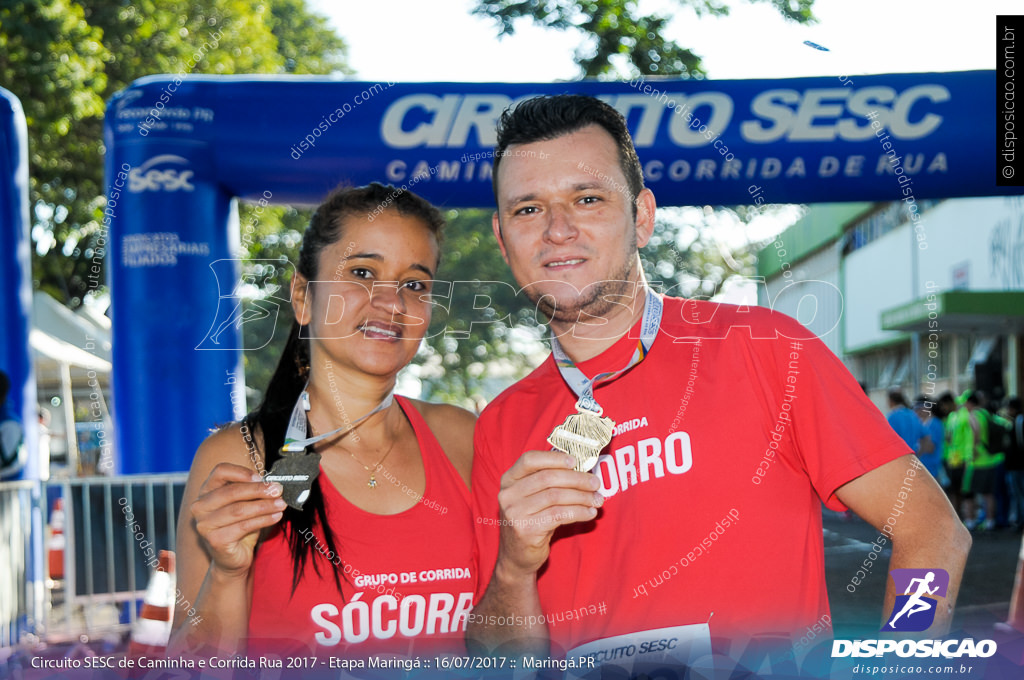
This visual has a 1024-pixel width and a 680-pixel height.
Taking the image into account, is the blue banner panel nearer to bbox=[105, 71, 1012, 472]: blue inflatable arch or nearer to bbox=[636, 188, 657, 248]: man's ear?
bbox=[105, 71, 1012, 472]: blue inflatable arch

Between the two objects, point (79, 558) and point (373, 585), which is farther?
point (79, 558)

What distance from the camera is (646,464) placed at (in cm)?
199

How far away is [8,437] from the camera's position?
4836mm

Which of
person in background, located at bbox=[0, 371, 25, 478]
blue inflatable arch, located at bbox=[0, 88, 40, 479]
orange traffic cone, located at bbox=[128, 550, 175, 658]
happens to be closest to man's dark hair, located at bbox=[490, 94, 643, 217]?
orange traffic cone, located at bbox=[128, 550, 175, 658]

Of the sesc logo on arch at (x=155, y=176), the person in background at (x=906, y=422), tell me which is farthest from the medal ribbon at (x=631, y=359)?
the sesc logo on arch at (x=155, y=176)

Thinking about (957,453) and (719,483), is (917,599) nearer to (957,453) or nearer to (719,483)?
(719,483)

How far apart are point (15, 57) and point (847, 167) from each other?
27.3ft

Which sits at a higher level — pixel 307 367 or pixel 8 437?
pixel 307 367

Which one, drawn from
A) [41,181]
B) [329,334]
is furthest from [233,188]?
[41,181]

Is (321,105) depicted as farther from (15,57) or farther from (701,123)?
(15,57)

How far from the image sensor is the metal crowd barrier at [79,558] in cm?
467

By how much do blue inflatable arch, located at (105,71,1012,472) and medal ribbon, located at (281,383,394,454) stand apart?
6.33ft

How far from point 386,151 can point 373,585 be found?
2568 millimetres

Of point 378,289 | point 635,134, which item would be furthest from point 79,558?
point 635,134
